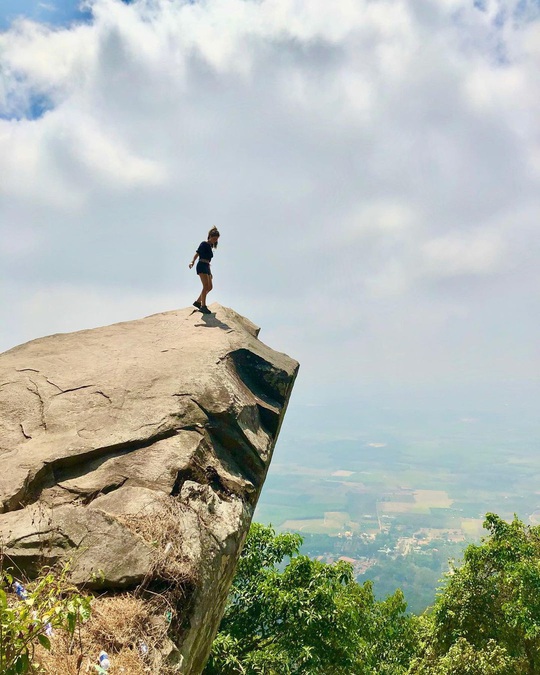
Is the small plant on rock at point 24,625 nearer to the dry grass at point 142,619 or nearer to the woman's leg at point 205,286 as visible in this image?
the dry grass at point 142,619

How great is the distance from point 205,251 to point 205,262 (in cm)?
33

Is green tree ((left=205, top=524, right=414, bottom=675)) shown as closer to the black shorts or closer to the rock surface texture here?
the rock surface texture

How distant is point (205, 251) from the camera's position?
496 inches

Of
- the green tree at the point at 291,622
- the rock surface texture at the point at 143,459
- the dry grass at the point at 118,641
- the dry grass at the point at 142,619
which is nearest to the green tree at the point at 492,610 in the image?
the green tree at the point at 291,622

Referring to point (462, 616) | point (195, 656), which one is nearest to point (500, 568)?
point (462, 616)

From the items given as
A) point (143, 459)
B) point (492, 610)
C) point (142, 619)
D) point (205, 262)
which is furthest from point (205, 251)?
point (492, 610)

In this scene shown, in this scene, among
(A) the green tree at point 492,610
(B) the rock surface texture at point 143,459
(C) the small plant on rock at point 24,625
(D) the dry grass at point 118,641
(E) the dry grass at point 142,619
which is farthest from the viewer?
(A) the green tree at point 492,610

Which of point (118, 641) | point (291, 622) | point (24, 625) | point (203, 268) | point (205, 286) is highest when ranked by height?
point (203, 268)

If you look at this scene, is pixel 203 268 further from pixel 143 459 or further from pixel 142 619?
pixel 142 619

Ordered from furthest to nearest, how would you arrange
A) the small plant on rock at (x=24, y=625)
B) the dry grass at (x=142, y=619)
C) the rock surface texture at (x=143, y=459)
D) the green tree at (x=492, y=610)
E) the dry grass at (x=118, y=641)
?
the green tree at (x=492, y=610) → the rock surface texture at (x=143, y=459) → the dry grass at (x=142, y=619) → the dry grass at (x=118, y=641) → the small plant on rock at (x=24, y=625)

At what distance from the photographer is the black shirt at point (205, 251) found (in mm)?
12586

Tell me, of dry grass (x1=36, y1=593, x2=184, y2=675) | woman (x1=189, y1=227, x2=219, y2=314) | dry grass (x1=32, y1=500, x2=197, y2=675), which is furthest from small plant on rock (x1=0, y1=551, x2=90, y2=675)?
woman (x1=189, y1=227, x2=219, y2=314)

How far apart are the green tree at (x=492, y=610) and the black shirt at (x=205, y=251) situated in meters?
13.1

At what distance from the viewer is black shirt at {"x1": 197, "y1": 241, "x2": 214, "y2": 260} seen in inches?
496
